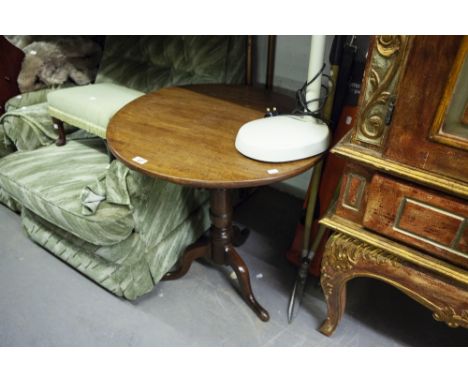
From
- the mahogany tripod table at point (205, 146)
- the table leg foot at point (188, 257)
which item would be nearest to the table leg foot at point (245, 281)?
the mahogany tripod table at point (205, 146)

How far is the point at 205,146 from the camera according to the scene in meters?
1.05

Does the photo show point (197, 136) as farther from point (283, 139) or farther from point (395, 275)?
point (395, 275)

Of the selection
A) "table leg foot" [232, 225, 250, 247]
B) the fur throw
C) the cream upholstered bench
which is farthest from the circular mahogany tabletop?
the fur throw

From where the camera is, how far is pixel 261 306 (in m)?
1.43

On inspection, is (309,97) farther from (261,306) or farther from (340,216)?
(261,306)

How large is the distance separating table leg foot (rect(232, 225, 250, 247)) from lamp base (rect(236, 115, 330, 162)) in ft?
2.42

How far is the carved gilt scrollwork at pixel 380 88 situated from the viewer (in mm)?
720

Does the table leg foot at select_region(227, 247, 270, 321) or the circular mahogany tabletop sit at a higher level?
the circular mahogany tabletop

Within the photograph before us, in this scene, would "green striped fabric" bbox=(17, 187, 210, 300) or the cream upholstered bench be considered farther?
the cream upholstered bench

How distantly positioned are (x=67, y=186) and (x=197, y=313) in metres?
0.70

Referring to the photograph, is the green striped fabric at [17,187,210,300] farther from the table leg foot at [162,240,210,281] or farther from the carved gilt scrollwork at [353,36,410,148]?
the carved gilt scrollwork at [353,36,410,148]

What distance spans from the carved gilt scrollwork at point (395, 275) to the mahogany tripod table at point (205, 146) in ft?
0.87

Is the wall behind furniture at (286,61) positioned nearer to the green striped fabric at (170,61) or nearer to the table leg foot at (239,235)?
the green striped fabric at (170,61)

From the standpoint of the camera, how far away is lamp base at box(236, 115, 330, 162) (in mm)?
960
